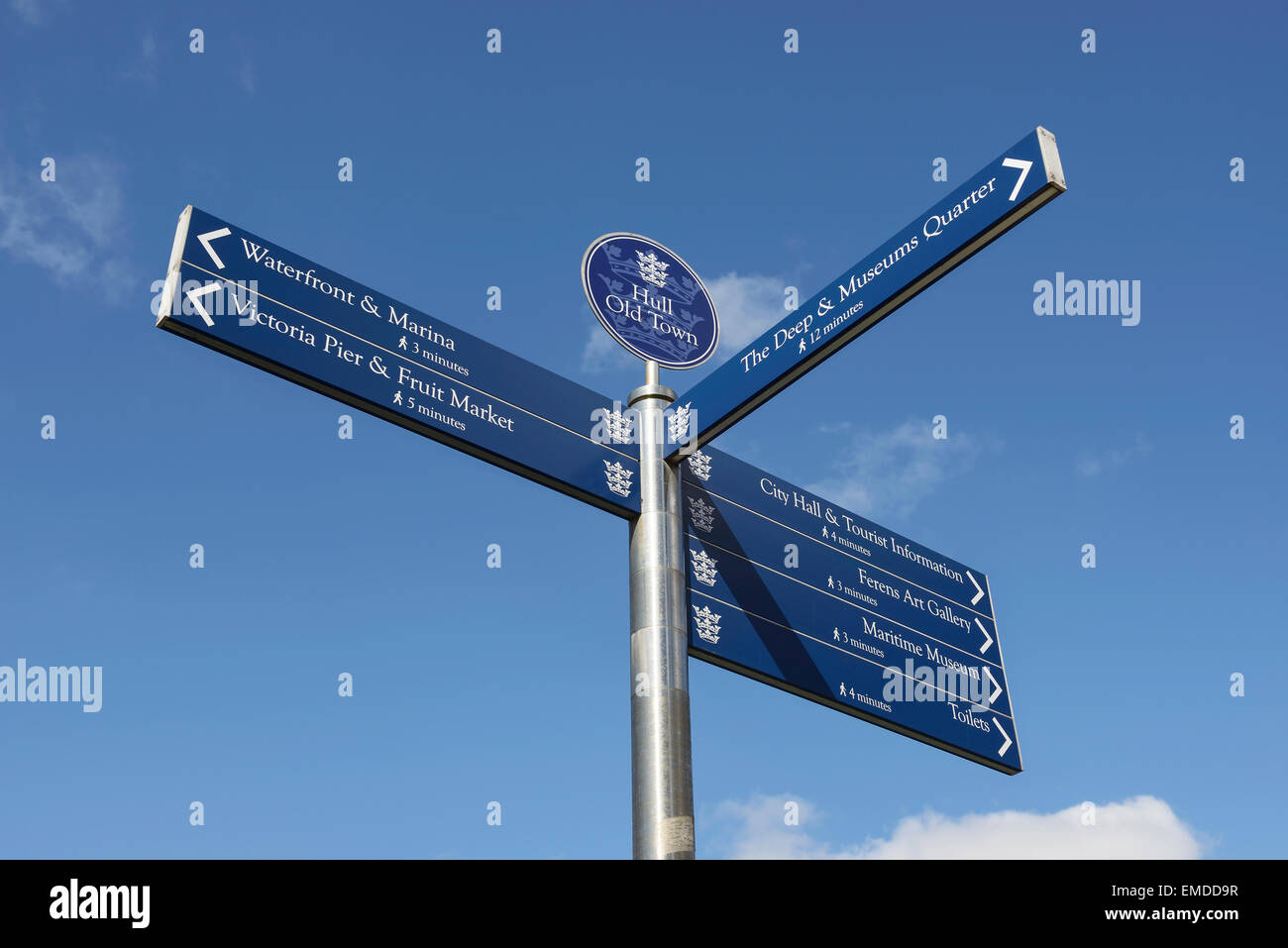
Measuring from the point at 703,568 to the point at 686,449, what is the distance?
2.64 feet

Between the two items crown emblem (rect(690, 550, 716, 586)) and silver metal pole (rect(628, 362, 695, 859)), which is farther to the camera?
crown emblem (rect(690, 550, 716, 586))

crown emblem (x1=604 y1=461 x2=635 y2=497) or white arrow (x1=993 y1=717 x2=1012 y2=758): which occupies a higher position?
crown emblem (x1=604 y1=461 x2=635 y2=497)

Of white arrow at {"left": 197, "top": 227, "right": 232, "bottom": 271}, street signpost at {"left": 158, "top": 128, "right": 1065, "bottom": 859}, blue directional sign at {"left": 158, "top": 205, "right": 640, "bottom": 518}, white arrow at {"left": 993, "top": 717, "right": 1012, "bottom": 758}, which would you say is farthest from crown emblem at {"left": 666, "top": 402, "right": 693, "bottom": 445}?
white arrow at {"left": 993, "top": 717, "right": 1012, "bottom": 758}

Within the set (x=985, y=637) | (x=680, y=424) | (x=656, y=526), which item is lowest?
(x=985, y=637)

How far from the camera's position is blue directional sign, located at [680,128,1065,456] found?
291 inches

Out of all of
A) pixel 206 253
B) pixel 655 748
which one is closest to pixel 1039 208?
pixel 655 748

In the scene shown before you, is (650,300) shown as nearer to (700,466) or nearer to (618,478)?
(700,466)

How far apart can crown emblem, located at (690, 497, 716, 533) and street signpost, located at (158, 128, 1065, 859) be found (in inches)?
1.1

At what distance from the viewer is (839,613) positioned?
32.9ft

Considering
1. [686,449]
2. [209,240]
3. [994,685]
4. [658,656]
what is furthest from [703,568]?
[209,240]

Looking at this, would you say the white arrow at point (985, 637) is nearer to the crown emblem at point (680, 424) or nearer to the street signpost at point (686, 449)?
the street signpost at point (686, 449)

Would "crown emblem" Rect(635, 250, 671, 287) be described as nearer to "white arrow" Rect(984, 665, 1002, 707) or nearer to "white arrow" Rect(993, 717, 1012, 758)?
A: "white arrow" Rect(984, 665, 1002, 707)

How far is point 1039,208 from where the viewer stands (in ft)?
24.3
